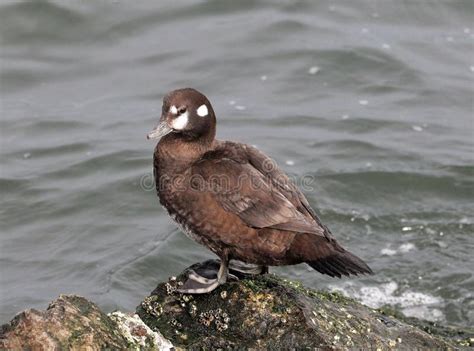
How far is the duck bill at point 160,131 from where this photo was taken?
17.1ft

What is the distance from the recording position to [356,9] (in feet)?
45.3

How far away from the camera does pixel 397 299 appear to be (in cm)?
728

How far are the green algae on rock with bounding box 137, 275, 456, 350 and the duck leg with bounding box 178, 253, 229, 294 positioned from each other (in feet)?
0.13

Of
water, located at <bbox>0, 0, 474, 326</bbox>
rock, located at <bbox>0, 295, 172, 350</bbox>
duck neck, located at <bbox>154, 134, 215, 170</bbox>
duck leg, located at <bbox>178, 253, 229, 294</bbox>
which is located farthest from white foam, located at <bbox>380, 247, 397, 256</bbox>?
rock, located at <bbox>0, 295, 172, 350</bbox>

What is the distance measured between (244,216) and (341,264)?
2.07ft

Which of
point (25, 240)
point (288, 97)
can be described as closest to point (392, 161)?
point (288, 97)

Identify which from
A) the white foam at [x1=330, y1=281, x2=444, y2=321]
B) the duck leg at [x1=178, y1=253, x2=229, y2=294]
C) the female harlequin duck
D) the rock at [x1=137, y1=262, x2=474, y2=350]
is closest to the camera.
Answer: the rock at [x1=137, y1=262, x2=474, y2=350]

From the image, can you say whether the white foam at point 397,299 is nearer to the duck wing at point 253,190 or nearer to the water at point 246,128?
the water at point 246,128

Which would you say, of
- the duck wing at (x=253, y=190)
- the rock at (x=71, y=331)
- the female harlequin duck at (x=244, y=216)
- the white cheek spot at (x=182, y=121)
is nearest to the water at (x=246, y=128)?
the female harlequin duck at (x=244, y=216)

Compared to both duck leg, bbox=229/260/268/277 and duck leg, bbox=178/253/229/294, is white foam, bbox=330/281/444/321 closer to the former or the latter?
duck leg, bbox=229/260/268/277

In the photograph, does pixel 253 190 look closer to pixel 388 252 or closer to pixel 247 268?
pixel 247 268

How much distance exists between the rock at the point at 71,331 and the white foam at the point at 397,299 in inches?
130

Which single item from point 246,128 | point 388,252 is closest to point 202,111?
point 388,252

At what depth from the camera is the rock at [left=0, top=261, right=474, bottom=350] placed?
153 inches
